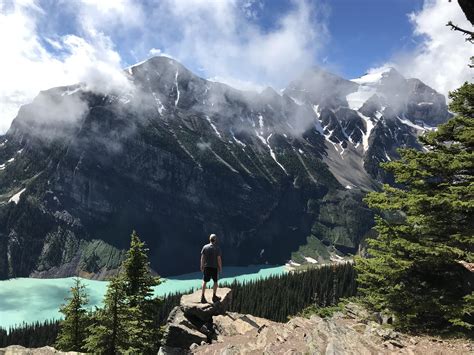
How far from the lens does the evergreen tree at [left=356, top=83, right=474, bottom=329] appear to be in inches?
726

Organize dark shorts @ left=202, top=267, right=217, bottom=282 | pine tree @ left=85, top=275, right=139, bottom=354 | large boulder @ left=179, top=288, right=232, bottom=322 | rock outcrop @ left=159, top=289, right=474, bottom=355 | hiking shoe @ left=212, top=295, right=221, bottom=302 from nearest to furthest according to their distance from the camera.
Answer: rock outcrop @ left=159, top=289, right=474, bottom=355, dark shorts @ left=202, top=267, right=217, bottom=282, large boulder @ left=179, top=288, right=232, bottom=322, hiking shoe @ left=212, top=295, right=221, bottom=302, pine tree @ left=85, top=275, right=139, bottom=354

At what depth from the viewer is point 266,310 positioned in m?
150

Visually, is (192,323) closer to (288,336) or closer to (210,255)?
(210,255)

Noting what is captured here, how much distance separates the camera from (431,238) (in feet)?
Answer: 66.2

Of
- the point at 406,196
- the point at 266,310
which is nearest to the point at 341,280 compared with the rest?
the point at 266,310

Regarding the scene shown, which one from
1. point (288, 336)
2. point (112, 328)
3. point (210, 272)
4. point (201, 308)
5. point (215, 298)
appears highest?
point (210, 272)

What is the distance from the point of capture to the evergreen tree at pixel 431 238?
18.4 metres

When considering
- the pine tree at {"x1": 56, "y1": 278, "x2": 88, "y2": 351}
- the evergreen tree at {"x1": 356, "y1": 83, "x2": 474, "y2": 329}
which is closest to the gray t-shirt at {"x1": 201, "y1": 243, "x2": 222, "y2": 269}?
the evergreen tree at {"x1": 356, "y1": 83, "x2": 474, "y2": 329}

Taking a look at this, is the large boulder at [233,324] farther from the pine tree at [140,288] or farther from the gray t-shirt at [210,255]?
the pine tree at [140,288]

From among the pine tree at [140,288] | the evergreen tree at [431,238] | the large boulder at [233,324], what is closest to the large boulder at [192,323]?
the large boulder at [233,324]

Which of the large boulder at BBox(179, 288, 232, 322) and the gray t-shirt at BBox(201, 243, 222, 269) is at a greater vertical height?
the gray t-shirt at BBox(201, 243, 222, 269)

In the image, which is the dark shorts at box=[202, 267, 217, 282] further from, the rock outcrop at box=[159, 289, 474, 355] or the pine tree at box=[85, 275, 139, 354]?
the pine tree at box=[85, 275, 139, 354]

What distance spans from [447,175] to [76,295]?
Answer: 32.6 metres

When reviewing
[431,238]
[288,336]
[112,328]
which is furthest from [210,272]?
[112,328]
